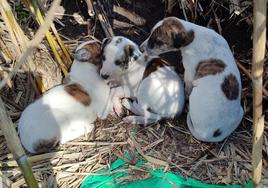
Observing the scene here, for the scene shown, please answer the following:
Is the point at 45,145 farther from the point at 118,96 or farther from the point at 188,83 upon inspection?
the point at 188,83

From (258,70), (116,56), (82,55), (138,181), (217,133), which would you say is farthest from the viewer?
(82,55)

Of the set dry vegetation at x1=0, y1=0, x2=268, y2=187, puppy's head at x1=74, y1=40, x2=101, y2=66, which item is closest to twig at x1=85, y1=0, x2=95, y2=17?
dry vegetation at x1=0, y1=0, x2=268, y2=187

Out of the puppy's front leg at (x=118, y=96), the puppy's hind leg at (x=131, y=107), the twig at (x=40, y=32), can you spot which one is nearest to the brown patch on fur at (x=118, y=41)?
the puppy's front leg at (x=118, y=96)

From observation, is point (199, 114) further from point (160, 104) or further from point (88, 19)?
point (88, 19)

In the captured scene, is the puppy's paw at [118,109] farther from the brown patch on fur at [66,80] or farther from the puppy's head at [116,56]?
the brown patch on fur at [66,80]

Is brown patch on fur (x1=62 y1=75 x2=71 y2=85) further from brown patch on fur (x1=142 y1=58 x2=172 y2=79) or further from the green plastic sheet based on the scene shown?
the green plastic sheet

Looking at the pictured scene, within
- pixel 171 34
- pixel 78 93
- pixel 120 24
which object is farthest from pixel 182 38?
pixel 120 24

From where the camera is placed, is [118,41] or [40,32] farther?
Result: [118,41]
